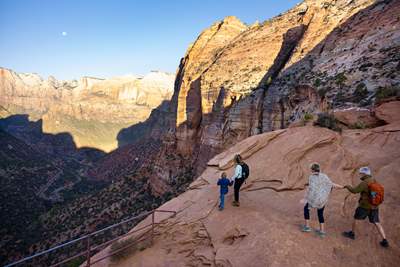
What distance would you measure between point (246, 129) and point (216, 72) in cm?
1366

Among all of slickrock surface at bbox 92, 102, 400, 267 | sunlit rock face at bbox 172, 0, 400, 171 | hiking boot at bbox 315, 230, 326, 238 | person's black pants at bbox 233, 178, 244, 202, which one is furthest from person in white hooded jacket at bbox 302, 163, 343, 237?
sunlit rock face at bbox 172, 0, 400, 171

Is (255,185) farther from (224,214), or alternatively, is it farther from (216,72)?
(216,72)

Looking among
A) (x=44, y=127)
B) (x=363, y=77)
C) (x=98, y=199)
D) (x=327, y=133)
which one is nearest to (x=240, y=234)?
(x=327, y=133)

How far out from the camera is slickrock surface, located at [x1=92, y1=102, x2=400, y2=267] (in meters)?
6.78

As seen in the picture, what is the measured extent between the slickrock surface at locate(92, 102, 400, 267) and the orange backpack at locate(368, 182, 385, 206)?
1102 mm

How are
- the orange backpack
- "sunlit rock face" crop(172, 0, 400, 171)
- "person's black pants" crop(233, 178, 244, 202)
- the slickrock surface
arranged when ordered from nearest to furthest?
the orange backpack → the slickrock surface → "person's black pants" crop(233, 178, 244, 202) → "sunlit rock face" crop(172, 0, 400, 171)

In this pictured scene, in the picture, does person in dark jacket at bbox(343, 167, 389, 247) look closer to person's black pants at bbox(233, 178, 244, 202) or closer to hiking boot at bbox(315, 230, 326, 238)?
hiking boot at bbox(315, 230, 326, 238)

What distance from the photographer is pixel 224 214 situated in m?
9.51

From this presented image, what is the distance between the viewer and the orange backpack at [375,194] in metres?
6.59

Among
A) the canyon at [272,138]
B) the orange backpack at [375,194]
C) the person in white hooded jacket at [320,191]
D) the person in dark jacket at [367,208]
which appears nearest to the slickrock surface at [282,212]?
the canyon at [272,138]

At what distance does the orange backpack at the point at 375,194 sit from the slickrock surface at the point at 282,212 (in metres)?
1.10

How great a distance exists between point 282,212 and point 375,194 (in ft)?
9.95

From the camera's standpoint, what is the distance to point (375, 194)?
21.7 feet

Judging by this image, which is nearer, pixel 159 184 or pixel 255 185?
pixel 255 185
